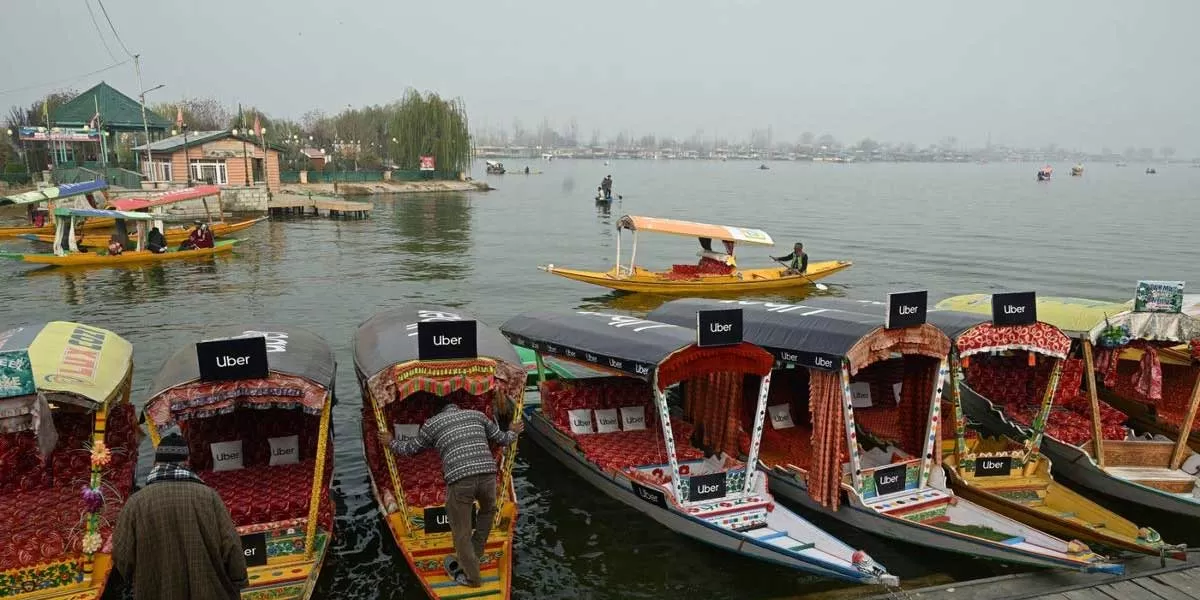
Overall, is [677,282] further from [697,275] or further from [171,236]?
[171,236]

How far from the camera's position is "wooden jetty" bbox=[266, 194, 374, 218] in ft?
171

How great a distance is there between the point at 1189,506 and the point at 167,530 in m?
12.1

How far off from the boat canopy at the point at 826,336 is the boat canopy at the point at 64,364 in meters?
8.00

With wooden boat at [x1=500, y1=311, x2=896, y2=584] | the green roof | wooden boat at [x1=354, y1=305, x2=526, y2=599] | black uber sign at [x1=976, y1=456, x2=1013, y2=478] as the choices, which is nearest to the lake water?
wooden boat at [x1=500, y1=311, x2=896, y2=584]

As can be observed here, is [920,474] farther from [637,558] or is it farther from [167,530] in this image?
[167,530]

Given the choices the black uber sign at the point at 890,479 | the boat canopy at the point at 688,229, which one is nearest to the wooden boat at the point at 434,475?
the black uber sign at the point at 890,479

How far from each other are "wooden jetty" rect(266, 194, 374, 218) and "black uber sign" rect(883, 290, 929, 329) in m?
47.1

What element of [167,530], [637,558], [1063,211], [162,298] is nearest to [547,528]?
[637,558]

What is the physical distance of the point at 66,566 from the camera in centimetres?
782

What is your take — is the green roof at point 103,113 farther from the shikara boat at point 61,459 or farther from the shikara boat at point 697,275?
the shikara boat at point 61,459

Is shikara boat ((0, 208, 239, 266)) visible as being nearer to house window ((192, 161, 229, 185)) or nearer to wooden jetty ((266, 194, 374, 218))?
wooden jetty ((266, 194, 374, 218))

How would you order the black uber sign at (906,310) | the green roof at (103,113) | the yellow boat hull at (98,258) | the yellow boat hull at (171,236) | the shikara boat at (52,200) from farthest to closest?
the green roof at (103,113) → the yellow boat hull at (171,236) → the shikara boat at (52,200) → the yellow boat hull at (98,258) → the black uber sign at (906,310)

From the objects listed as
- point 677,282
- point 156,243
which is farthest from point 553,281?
point 156,243

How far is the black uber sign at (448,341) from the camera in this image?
8.72 metres
